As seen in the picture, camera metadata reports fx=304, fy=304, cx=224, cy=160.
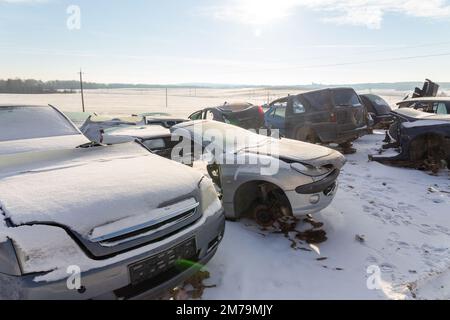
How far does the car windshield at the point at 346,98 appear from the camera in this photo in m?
7.93

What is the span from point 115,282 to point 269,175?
2259 millimetres

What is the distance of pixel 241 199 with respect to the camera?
403cm

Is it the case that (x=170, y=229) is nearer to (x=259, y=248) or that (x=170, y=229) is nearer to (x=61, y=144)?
(x=259, y=248)

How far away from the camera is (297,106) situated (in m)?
8.47

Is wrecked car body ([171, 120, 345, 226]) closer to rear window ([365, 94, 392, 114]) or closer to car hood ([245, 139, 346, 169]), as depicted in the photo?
car hood ([245, 139, 346, 169])

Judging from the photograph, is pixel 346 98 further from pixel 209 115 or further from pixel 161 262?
pixel 161 262

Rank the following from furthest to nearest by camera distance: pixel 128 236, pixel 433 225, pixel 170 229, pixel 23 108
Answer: pixel 23 108 < pixel 433 225 < pixel 170 229 < pixel 128 236

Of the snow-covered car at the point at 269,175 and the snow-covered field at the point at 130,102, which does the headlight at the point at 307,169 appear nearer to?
the snow-covered car at the point at 269,175

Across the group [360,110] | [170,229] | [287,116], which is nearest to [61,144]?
[170,229]

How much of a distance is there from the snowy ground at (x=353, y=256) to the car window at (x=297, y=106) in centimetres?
359

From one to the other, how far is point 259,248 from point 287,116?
570 cm

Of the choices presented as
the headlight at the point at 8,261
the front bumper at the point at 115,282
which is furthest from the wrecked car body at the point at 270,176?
the headlight at the point at 8,261

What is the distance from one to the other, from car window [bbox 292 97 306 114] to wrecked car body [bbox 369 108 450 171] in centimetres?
227

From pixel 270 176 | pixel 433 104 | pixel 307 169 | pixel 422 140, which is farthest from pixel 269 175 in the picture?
pixel 433 104
